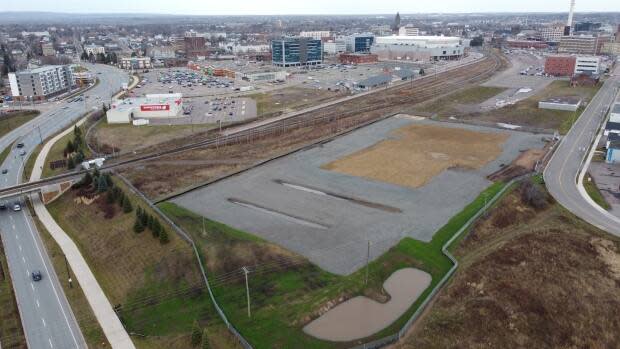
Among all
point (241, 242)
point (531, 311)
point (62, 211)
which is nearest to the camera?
point (531, 311)

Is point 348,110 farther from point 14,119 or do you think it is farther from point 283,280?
point 14,119

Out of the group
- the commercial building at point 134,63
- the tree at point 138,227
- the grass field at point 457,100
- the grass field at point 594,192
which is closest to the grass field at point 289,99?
the grass field at point 457,100

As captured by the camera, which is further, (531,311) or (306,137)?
(306,137)

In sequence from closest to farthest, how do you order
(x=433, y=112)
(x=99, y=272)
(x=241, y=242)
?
1. (x=99, y=272)
2. (x=241, y=242)
3. (x=433, y=112)

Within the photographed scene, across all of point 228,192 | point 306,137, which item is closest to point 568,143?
point 306,137

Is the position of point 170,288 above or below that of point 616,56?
below

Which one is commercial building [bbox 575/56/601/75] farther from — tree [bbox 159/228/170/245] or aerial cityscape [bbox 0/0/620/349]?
tree [bbox 159/228/170/245]

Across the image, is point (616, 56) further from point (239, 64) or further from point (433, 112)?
point (239, 64)
